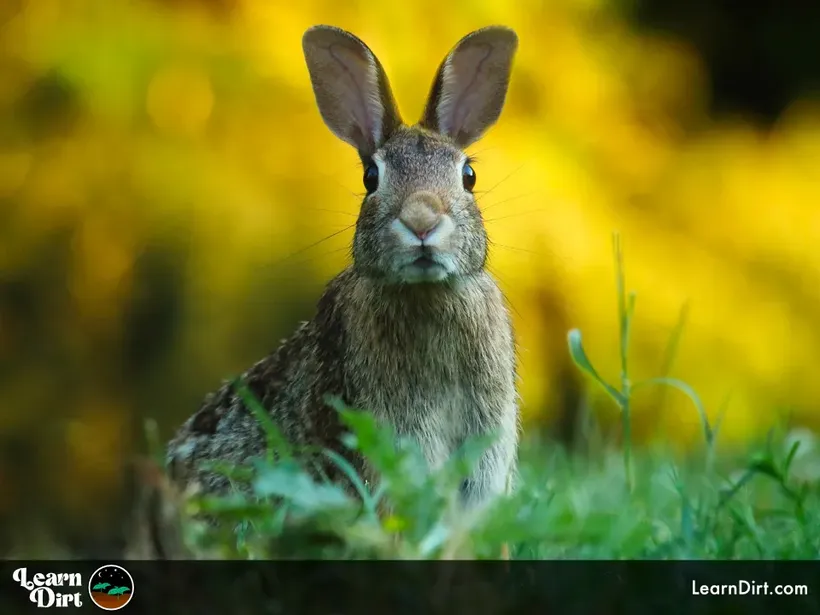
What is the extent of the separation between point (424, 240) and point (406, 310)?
0.27 meters

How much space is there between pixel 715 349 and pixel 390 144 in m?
2.59

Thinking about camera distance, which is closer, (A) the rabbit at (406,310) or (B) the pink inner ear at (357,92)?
(A) the rabbit at (406,310)

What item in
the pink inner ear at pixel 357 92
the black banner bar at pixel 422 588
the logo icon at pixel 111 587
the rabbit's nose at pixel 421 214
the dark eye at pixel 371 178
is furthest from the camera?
the pink inner ear at pixel 357 92

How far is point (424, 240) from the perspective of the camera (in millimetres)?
2850

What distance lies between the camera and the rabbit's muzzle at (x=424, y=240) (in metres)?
2.85

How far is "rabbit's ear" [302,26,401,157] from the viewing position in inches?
128

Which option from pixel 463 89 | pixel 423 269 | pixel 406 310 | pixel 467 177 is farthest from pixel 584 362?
pixel 463 89

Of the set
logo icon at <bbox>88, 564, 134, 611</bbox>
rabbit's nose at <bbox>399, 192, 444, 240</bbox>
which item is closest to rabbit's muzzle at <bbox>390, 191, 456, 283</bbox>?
rabbit's nose at <bbox>399, 192, 444, 240</bbox>

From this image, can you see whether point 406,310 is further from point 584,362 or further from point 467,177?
point 584,362

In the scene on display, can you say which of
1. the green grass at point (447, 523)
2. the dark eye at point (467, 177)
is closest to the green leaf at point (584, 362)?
the green grass at point (447, 523)

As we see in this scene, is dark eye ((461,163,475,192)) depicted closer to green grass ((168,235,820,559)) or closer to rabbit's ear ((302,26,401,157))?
rabbit's ear ((302,26,401,157))

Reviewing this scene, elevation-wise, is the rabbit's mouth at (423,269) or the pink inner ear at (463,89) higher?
the pink inner ear at (463,89)

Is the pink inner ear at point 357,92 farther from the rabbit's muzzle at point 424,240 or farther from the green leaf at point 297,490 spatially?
the green leaf at point 297,490

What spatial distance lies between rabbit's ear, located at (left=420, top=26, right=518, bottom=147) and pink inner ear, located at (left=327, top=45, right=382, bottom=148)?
155 mm
